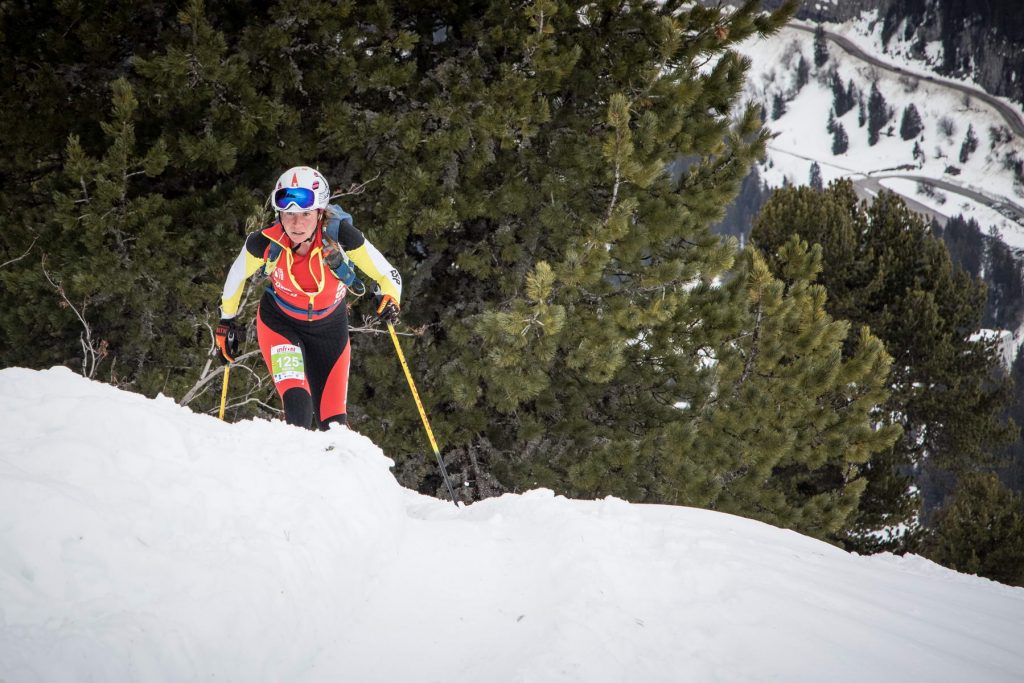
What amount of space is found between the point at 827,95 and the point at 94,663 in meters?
147

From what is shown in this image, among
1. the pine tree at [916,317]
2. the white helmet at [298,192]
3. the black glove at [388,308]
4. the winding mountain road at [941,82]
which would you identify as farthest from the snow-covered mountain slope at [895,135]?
the white helmet at [298,192]

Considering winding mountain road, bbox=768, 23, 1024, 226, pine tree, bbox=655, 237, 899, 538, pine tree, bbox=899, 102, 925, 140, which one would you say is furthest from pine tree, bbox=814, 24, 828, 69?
pine tree, bbox=655, 237, 899, 538

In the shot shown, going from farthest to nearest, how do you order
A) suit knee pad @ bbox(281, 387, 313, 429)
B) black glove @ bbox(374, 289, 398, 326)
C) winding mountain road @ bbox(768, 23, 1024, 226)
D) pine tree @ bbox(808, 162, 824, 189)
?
pine tree @ bbox(808, 162, 824, 189) < winding mountain road @ bbox(768, 23, 1024, 226) < black glove @ bbox(374, 289, 398, 326) < suit knee pad @ bbox(281, 387, 313, 429)

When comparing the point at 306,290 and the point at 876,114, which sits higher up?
the point at 876,114

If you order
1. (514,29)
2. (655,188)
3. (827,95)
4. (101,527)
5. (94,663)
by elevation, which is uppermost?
(827,95)

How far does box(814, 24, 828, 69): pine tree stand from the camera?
12606cm

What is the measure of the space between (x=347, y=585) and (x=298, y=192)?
2.88 metres

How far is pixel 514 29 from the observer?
7.25m

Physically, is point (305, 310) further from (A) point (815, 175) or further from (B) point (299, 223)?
(A) point (815, 175)

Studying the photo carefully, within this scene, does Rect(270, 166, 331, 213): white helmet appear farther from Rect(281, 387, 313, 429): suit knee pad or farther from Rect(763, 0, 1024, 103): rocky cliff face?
Answer: Rect(763, 0, 1024, 103): rocky cliff face

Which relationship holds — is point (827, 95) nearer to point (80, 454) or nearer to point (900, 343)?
point (900, 343)

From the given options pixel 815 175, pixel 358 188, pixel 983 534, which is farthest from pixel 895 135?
pixel 358 188

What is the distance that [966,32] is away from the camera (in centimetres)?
10650

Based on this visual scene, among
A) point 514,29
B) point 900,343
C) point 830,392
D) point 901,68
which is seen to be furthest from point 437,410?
point 901,68
